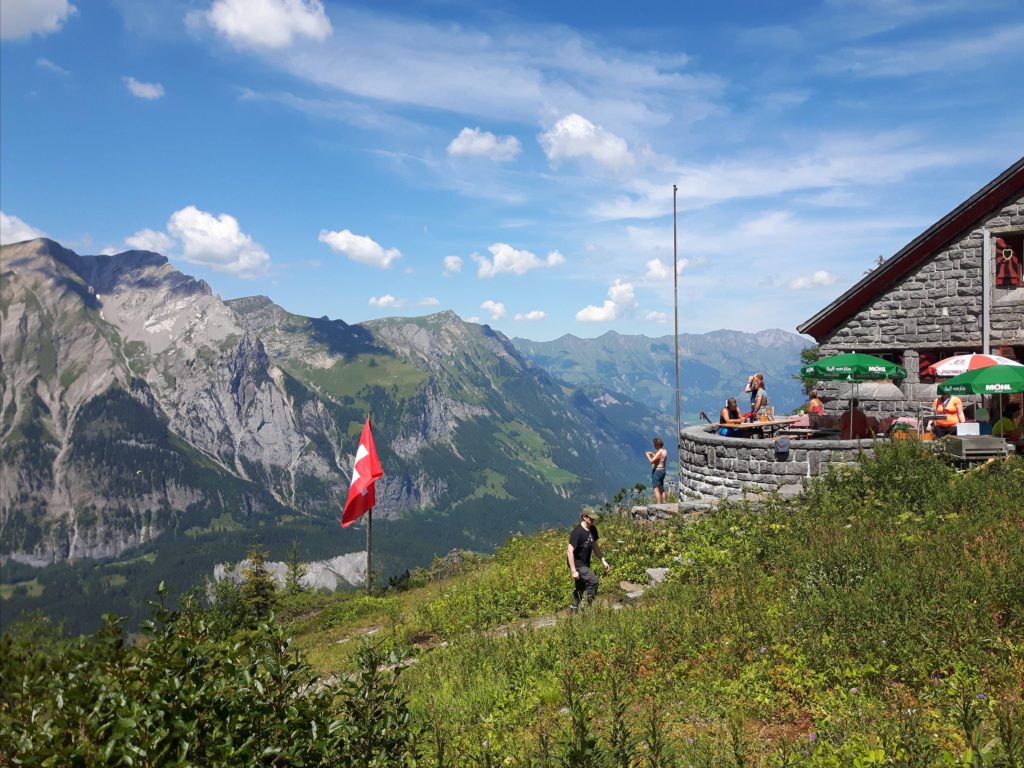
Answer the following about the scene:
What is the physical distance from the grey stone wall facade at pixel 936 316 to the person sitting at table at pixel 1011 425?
1108mm

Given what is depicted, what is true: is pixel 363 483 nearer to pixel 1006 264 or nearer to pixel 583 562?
pixel 583 562

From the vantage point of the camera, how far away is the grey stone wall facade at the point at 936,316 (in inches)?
782

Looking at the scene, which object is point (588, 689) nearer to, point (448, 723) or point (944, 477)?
point (448, 723)

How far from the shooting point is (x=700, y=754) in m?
5.35

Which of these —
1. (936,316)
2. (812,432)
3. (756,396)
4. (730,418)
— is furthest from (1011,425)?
(730,418)

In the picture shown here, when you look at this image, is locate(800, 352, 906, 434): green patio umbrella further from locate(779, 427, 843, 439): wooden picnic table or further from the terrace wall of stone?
locate(779, 427, 843, 439): wooden picnic table

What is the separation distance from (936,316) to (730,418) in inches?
293

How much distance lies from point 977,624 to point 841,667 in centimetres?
164

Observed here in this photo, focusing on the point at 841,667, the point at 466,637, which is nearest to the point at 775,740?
the point at 841,667

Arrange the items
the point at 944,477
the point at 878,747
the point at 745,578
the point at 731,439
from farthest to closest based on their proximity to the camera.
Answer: the point at 731,439 → the point at 944,477 → the point at 745,578 → the point at 878,747

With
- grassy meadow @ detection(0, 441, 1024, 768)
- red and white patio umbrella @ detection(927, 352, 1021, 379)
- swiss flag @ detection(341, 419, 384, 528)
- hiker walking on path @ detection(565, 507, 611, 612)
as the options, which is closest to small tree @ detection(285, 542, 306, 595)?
swiss flag @ detection(341, 419, 384, 528)

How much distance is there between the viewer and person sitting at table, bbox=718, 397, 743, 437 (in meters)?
20.1

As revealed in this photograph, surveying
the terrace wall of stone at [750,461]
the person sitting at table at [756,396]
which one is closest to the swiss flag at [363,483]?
the terrace wall of stone at [750,461]

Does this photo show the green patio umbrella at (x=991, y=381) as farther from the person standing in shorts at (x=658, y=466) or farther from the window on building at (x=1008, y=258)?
the person standing in shorts at (x=658, y=466)
